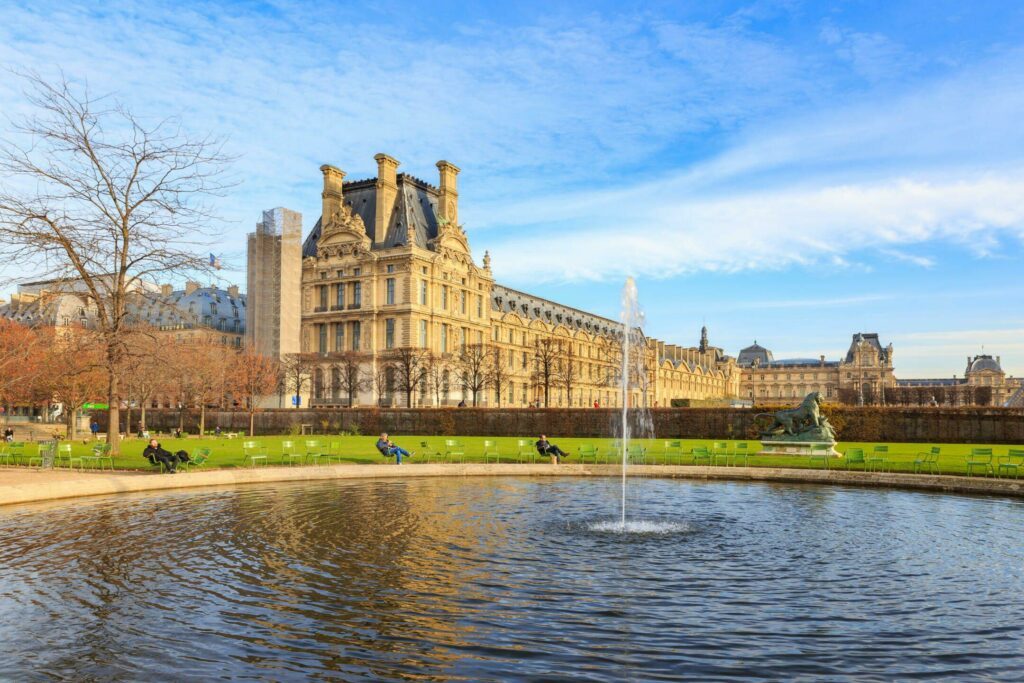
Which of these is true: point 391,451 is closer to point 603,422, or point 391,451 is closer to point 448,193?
point 603,422

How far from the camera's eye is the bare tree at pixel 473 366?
275 ft

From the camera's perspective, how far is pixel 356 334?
291 feet

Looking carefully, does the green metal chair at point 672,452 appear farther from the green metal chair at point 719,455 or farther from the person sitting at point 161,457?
the person sitting at point 161,457

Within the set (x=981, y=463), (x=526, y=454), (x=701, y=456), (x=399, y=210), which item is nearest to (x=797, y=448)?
(x=701, y=456)

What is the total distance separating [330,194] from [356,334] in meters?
17.3

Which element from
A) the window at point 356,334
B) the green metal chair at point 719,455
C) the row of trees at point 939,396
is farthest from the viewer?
the row of trees at point 939,396

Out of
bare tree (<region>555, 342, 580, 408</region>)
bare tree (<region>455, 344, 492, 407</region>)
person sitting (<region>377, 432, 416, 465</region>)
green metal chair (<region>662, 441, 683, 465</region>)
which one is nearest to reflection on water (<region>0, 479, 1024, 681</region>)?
person sitting (<region>377, 432, 416, 465</region>)

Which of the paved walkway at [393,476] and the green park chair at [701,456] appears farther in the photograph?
the green park chair at [701,456]

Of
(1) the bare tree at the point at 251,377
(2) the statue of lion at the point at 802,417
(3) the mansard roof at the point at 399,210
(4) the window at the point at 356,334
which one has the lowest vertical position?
(2) the statue of lion at the point at 802,417

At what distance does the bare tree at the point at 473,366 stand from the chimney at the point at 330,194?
2259 cm

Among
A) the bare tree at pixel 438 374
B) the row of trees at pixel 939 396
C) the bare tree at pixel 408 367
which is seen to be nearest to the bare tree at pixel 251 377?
the bare tree at pixel 408 367

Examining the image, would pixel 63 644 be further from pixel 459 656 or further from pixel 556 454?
pixel 556 454

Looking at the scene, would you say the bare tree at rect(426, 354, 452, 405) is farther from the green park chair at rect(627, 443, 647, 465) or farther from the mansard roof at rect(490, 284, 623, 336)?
the green park chair at rect(627, 443, 647, 465)

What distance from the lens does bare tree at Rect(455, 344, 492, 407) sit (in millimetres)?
83688
